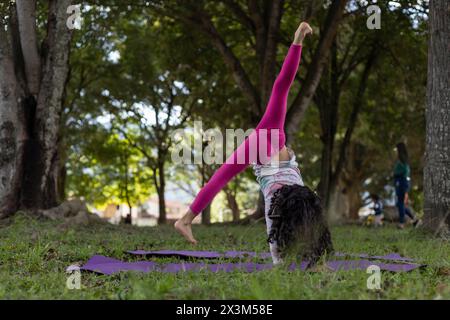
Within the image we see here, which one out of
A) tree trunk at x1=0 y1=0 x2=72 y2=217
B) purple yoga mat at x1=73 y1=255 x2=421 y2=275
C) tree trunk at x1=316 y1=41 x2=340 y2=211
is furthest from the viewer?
tree trunk at x1=316 y1=41 x2=340 y2=211

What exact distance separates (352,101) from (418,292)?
1922 cm

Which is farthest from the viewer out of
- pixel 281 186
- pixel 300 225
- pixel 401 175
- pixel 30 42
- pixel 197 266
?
pixel 401 175

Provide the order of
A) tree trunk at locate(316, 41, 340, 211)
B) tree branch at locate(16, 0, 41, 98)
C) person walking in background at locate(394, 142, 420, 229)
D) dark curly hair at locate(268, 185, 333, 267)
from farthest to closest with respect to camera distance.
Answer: tree trunk at locate(316, 41, 340, 211)
person walking in background at locate(394, 142, 420, 229)
tree branch at locate(16, 0, 41, 98)
dark curly hair at locate(268, 185, 333, 267)

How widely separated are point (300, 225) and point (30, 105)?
27.0ft

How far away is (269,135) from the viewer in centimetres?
533

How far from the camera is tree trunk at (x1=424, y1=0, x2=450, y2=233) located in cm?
914

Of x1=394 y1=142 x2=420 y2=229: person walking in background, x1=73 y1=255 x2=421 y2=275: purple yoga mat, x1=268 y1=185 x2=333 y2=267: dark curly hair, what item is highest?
x1=394 y1=142 x2=420 y2=229: person walking in background

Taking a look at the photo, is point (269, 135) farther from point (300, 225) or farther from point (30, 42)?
point (30, 42)

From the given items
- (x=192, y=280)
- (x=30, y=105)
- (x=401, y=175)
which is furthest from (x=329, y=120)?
(x=192, y=280)

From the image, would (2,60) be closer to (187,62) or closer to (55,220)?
(55,220)

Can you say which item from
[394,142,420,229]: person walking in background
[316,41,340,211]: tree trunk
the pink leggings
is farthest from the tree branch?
[316,41,340,211]: tree trunk

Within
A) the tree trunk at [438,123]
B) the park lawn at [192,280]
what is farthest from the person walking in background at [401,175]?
the park lawn at [192,280]

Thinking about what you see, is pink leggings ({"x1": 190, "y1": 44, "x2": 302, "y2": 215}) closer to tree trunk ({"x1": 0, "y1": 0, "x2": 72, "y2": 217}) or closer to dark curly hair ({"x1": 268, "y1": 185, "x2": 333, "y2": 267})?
dark curly hair ({"x1": 268, "y1": 185, "x2": 333, "y2": 267})

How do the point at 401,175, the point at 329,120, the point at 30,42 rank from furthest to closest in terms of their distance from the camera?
the point at 329,120 → the point at 401,175 → the point at 30,42
